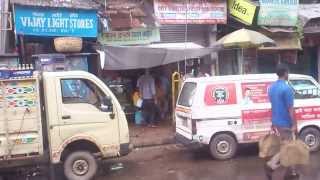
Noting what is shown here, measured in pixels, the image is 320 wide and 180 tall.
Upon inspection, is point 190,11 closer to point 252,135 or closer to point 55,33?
point 55,33

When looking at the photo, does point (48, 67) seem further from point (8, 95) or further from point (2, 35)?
point (8, 95)

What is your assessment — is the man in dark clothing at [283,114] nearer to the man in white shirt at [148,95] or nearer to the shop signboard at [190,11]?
the shop signboard at [190,11]

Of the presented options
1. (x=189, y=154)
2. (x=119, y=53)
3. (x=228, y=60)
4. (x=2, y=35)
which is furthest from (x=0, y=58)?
(x=228, y=60)

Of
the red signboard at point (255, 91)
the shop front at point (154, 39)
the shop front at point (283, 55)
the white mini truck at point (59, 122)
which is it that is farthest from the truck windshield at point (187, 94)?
the shop front at point (283, 55)

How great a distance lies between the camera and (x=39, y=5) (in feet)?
46.5

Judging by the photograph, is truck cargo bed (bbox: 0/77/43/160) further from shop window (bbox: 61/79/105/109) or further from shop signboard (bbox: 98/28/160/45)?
shop signboard (bbox: 98/28/160/45)

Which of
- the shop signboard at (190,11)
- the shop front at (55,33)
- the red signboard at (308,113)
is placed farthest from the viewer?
the shop signboard at (190,11)

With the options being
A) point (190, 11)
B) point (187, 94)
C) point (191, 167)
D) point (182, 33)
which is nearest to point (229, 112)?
point (187, 94)

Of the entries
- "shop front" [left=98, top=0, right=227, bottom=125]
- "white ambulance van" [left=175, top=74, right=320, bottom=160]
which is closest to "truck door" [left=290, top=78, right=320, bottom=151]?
"white ambulance van" [left=175, top=74, right=320, bottom=160]

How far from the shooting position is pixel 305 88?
12227 millimetres

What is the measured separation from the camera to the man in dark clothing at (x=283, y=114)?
8602mm

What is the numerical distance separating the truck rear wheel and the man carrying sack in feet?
10.5

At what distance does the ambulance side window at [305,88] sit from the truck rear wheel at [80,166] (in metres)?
4.68

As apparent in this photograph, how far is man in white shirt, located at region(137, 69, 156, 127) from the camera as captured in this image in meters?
16.5
